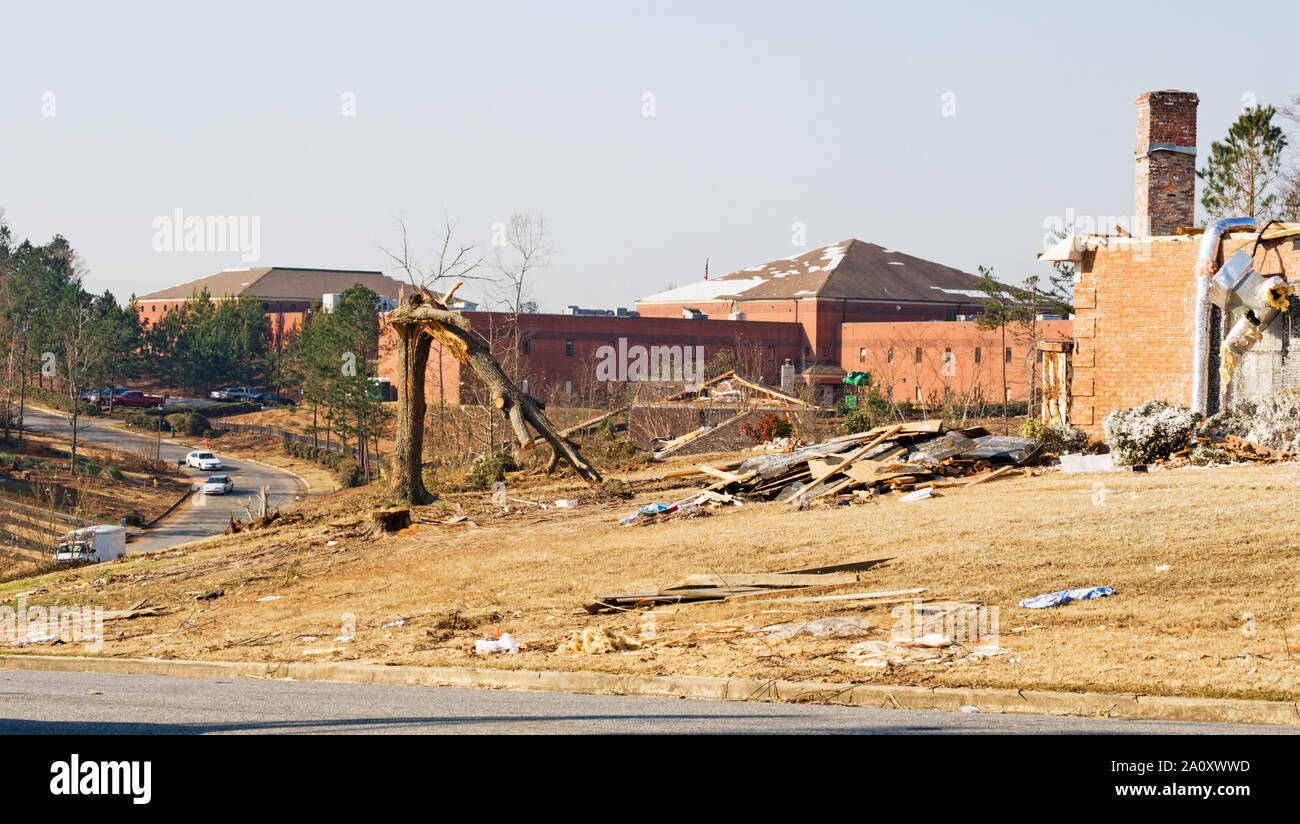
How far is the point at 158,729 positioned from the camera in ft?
24.6

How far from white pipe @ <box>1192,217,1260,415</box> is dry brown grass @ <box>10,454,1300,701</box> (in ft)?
18.4

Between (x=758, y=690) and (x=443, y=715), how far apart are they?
298 centimetres

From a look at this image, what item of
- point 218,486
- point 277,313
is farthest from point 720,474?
point 277,313

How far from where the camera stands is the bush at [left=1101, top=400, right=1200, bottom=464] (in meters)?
22.0

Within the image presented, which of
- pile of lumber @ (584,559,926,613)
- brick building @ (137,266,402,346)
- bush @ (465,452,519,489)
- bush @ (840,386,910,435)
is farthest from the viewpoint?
brick building @ (137,266,402,346)

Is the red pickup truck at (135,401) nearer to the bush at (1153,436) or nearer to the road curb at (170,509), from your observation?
the road curb at (170,509)

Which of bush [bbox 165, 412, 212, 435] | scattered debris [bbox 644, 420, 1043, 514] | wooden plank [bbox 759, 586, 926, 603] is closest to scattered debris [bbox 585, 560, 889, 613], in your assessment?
wooden plank [bbox 759, 586, 926, 603]

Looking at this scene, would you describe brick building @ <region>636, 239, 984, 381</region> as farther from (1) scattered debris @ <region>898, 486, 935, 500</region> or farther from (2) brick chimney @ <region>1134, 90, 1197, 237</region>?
(1) scattered debris @ <region>898, 486, 935, 500</region>

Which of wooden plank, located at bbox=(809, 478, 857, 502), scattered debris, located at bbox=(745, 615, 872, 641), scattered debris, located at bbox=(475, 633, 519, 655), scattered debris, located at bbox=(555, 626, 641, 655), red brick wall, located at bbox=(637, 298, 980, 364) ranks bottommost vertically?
scattered debris, located at bbox=(475, 633, 519, 655)

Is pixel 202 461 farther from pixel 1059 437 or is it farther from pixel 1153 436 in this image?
pixel 1153 436

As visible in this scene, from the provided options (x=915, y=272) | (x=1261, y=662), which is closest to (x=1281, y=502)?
(x=1261, y=662)
